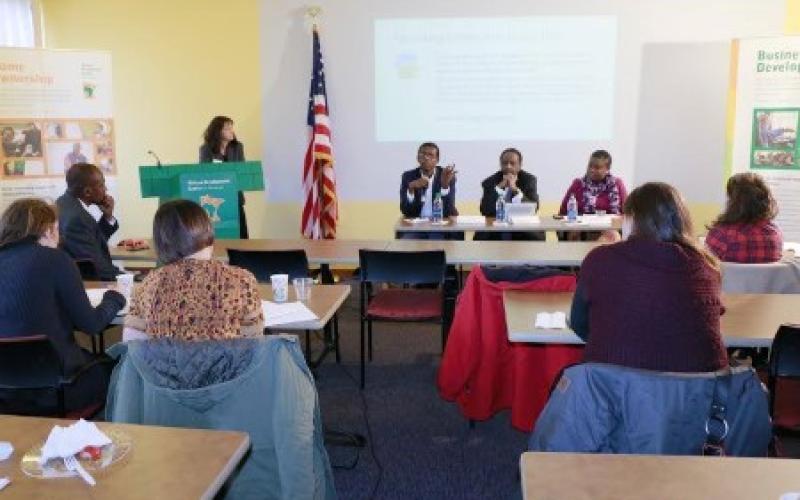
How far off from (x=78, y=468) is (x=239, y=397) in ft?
1.84

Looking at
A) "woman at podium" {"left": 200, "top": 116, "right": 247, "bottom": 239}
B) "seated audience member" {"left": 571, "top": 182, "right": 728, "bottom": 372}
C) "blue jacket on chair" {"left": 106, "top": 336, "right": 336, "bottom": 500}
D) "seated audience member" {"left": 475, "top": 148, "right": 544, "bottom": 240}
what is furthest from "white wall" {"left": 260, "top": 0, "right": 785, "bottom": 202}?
"blue jacket on chair" {"left": 106, "top": 336, "right": 336, "bottom": 500}

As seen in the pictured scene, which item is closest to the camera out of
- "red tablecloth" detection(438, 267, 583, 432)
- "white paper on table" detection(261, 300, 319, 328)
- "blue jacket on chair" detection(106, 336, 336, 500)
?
"blue jacket on chair" detection(106, 336, 336, 500)

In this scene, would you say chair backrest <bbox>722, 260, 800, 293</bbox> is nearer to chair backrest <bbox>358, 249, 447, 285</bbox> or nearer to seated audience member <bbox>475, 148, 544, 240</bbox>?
chair backrest <bbox>358, 249, 447, 285</bbox>

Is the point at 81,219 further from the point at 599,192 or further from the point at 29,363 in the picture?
the point at 599,192

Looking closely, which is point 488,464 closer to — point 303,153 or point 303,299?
point 303,299

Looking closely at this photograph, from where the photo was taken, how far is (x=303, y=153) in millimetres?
7285

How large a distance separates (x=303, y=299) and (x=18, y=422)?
1.61 metres

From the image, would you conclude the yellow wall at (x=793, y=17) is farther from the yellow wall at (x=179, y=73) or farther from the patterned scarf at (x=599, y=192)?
the patterned scarf at (x=599, y=192)

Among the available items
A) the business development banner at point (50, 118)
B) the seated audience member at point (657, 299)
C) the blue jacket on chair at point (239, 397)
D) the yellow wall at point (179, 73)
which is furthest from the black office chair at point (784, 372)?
the business development banner at point (50, 118)

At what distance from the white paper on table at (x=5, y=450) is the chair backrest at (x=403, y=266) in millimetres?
2670

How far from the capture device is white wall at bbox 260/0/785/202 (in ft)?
22.4

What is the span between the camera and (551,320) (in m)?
2.83

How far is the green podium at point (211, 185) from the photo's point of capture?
5.19 meters

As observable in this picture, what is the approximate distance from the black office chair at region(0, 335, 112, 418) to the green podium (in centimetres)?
248
